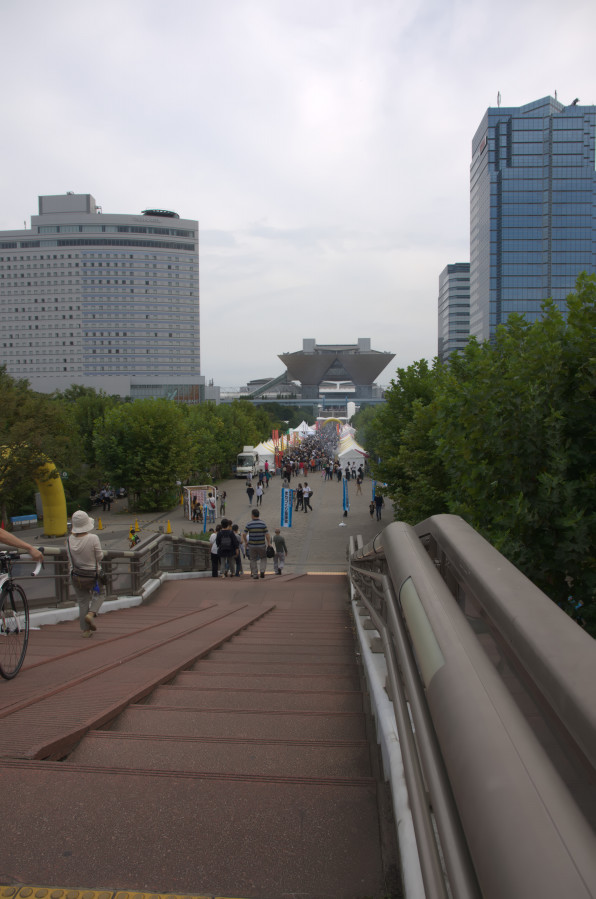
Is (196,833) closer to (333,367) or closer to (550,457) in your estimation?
(550,457)

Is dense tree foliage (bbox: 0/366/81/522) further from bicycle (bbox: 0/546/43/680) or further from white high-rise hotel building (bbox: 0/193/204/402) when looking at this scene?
white high-rise hotel building (bbox: 0/193/204/402)

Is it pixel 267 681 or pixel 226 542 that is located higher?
pixel 267 681

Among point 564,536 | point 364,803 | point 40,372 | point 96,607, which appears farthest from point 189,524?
point 40,372

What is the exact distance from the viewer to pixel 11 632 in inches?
154

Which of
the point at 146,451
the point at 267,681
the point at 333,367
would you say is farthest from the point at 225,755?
the point at 333,367

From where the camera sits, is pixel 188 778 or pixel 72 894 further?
pixel 188 778

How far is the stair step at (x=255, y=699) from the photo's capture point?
3.27 meters

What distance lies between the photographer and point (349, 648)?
227 inches

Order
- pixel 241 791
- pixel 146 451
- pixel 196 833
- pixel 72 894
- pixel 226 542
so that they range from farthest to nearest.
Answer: pixel 146 451 < pixel 226 542 < pixel 241 791 < pixel 196 833 < pixel 72 894

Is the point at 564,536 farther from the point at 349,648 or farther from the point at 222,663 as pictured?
the point at 222,663

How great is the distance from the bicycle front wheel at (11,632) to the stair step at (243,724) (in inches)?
45.8

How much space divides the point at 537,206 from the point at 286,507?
87785mm

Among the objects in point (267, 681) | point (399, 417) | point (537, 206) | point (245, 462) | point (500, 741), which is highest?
point (537, 206)

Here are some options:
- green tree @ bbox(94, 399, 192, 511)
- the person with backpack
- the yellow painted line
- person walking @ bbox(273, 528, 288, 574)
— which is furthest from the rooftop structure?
the yellow painted line
